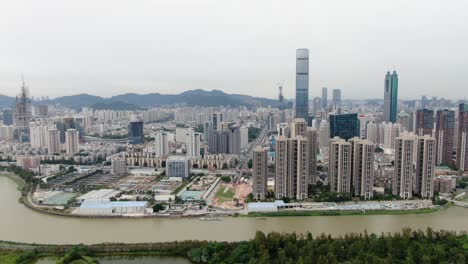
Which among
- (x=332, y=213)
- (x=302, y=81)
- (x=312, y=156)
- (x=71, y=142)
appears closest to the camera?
(x=332, y=213)

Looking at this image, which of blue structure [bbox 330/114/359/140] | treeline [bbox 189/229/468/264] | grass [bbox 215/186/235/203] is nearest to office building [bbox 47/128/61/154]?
grass [bbox 215/186/235/203]

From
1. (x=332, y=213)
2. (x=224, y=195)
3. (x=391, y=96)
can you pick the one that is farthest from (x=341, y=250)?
(x=391, y=96)

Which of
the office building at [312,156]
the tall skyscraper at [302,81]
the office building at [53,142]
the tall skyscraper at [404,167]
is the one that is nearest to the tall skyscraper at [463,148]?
the tall skyscraper at [404,167]

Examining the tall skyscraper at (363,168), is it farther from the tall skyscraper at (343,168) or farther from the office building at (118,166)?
the office building at (118,166)

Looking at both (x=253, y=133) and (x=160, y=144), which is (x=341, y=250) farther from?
(x=253, y=133)

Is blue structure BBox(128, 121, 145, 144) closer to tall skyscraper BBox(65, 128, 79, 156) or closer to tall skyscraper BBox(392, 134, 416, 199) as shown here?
tall skyscraper BBox(65, 128, 79, 156)

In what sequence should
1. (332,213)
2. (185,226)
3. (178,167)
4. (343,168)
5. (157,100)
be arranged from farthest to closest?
1. (157,100)
2. (178,167)
3. (343,168)
4. (332,213)
5. (185,226)
